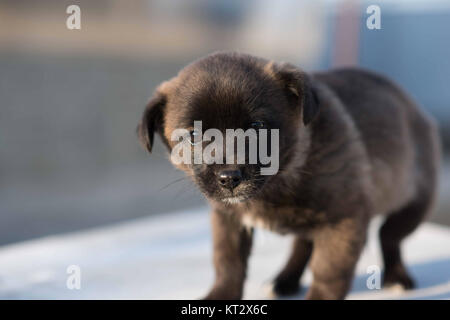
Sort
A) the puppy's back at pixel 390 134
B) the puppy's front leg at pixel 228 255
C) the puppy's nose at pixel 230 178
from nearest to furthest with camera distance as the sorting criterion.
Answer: the puppy's nose at pixel 230 178 < the puppy's front leg at pixel 228 255 < the puppy's back at pixel 390 134

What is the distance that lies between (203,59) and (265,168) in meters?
0.50

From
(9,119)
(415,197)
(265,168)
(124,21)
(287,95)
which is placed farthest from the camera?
(124,21)

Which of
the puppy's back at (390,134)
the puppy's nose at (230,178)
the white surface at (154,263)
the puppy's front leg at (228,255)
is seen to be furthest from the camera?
the white surface at (154,263)

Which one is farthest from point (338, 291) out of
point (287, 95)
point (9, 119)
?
point (9, 119)

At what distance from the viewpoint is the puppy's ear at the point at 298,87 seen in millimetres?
1930

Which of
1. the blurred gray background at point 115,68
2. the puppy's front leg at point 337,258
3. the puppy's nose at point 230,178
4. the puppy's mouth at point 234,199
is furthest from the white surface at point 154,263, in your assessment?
the blurred gray background at point 115,68

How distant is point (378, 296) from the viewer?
2398 mm

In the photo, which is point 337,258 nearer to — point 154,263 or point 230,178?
point 230,178

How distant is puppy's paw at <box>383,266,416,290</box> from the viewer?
2533 mm

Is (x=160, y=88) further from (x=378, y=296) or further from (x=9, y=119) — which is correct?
(x=9, y=119)

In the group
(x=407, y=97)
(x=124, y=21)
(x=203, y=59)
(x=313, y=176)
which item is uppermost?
(x=124, y=21)

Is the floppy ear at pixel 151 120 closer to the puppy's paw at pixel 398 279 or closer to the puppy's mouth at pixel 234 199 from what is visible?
the puppy's mouth at pixel 234 199

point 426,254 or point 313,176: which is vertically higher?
point 313,176

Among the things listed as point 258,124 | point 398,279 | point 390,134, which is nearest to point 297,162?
point 258,124
